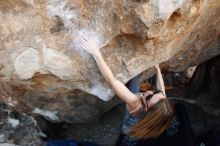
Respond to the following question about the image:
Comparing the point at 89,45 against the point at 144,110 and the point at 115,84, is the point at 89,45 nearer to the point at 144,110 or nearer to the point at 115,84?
the point at 115,84

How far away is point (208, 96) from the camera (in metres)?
3.21

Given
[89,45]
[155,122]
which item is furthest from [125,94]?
[89,45]

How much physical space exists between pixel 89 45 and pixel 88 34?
49 mm

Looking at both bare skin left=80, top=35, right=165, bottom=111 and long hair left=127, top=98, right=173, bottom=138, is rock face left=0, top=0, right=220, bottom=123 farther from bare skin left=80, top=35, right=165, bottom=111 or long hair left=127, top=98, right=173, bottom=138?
long hair left=127, top=98, right=173, bottom=138

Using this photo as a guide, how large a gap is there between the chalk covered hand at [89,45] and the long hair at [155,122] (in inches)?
16.8

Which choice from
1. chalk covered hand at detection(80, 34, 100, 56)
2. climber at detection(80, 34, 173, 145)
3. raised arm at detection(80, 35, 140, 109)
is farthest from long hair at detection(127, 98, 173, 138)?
chalk covered hand at detection(80, 34, 100, 56)

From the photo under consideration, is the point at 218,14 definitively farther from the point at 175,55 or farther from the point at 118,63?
the point at 118,63

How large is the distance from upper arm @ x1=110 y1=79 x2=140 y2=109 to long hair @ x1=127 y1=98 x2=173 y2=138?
0.28 feet

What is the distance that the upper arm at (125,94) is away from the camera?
220 cm

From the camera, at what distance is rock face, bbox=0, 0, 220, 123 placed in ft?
6.66

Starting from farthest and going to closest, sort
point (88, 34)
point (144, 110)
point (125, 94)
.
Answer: point (144, 110) < point (125, 94) < point (88, 34)

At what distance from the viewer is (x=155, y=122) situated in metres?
2.32

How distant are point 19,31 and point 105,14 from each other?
0.41m

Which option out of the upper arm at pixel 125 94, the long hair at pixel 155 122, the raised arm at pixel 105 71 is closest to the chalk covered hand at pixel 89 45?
the raised arm at pixel 105 71
